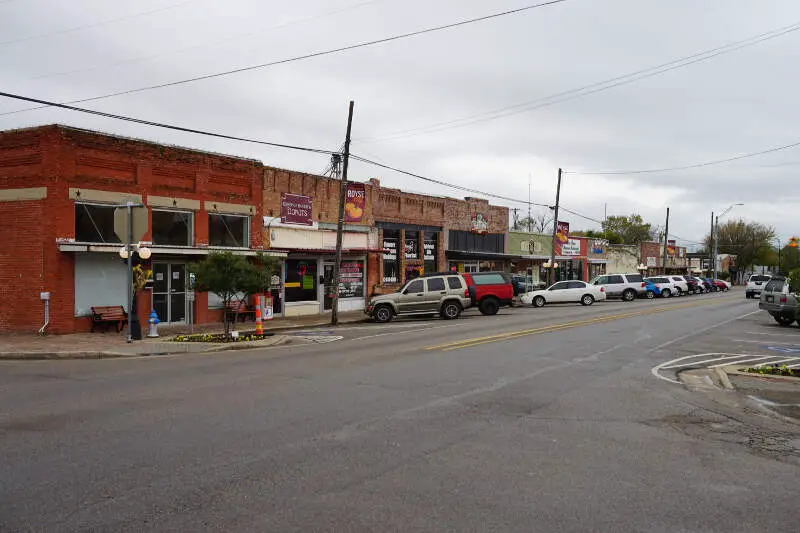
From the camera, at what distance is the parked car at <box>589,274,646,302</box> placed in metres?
42.8

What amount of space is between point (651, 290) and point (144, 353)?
3988cm

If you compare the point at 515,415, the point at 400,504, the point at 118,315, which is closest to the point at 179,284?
the point at 118,315

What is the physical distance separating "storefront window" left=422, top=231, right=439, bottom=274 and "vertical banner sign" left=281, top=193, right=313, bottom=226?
32.5ft

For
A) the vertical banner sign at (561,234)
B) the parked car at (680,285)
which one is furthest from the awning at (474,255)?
the parked car at (680,285)

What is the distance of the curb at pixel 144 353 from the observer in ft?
48.8

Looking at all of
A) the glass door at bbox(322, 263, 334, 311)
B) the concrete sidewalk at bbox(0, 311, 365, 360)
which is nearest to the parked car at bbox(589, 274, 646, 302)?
the glass door at bbox(322, 263, 334, 311)

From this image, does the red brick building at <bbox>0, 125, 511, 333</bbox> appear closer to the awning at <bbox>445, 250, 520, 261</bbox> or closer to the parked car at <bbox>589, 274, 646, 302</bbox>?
the awning at <bbox>445, 250, 520, 261</bbox>

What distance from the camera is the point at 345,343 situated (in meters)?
17.7

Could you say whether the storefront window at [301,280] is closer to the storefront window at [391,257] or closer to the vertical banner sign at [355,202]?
the vertical banner sign at [355,202]

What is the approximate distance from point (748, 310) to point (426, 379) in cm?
2693

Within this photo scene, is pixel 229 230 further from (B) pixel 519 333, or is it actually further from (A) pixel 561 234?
(A) pixel 561 234

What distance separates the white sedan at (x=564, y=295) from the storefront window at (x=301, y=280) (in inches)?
556

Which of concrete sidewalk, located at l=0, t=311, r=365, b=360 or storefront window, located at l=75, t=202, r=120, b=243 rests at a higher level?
storefront window, located at l=75, t=202, r=120, b=243

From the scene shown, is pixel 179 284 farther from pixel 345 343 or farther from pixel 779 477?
pixel 779 477
